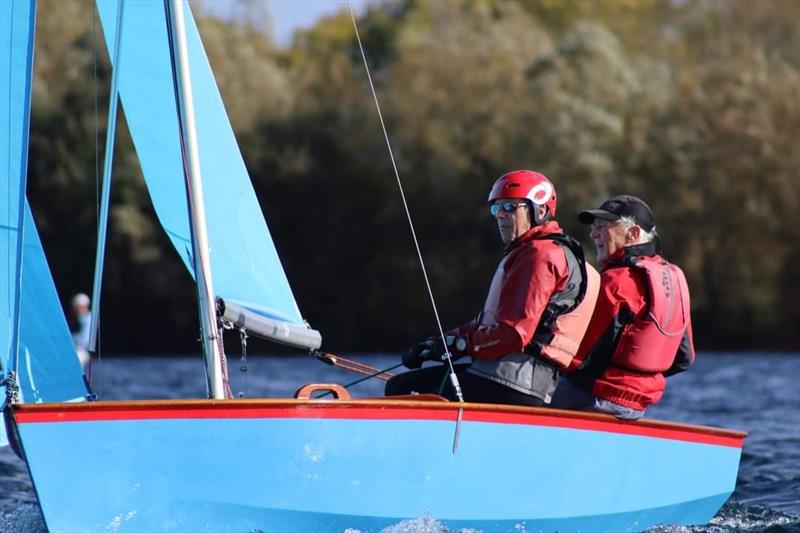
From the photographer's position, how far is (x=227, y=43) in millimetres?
27375

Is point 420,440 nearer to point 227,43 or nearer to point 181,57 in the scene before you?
point 181,57

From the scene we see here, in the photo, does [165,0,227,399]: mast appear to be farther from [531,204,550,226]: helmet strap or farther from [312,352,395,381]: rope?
[531,204,550,226]: helmet strap

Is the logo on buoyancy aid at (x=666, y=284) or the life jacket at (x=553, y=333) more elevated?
the logo on buoyancy aid at (x=666, y=284)

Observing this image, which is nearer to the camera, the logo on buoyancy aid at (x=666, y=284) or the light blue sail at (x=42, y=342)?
the logo on buoyancy aid at (x=666, y=284)

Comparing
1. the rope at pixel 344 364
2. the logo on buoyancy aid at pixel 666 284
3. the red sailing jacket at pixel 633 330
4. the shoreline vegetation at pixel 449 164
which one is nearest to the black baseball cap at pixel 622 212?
the red sailing jacket at pixel 633 330

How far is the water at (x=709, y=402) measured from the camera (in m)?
6.68

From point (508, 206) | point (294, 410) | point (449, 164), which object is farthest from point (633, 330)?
point (449, 164)

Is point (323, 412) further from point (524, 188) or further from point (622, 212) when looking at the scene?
point (622, 212)

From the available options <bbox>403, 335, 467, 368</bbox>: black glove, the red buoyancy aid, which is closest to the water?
<bbox>403, 335, 467, 368</bbox>: black glove

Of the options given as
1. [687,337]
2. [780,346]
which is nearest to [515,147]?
[780,346]

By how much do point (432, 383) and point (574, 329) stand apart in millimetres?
699

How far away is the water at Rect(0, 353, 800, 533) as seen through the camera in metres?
6.68

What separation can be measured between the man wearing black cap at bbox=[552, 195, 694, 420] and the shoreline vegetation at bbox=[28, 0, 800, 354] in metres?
16.6

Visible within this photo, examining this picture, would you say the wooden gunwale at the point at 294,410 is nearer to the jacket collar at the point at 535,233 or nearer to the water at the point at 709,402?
the water at the point at 709,402
